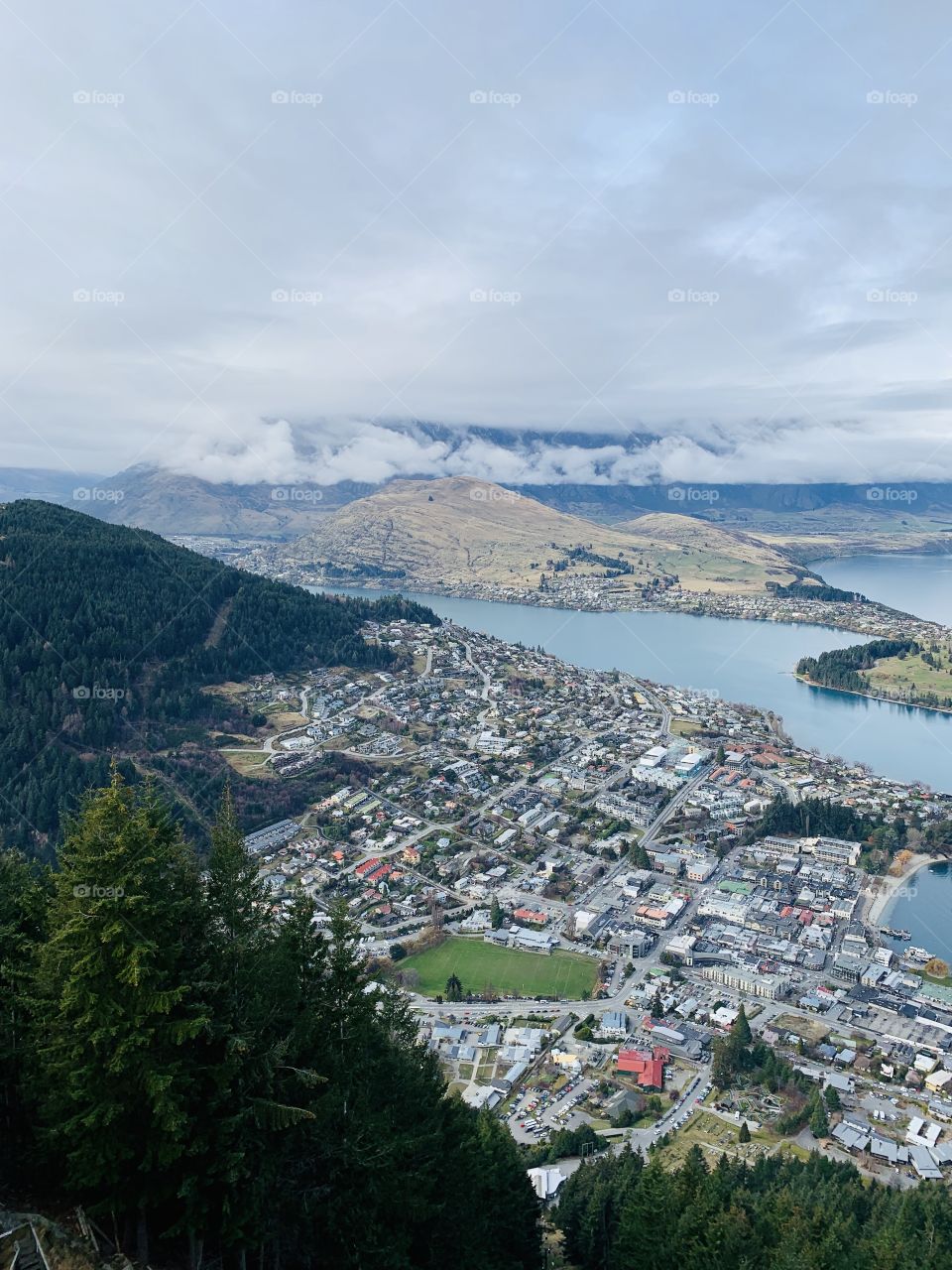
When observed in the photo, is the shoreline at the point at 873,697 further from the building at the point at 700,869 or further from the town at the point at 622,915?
the building at the point at 700,869

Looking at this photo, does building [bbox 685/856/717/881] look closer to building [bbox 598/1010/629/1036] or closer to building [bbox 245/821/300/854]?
building [bbox 598/1010/629/1036]

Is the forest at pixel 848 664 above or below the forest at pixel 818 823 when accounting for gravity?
above

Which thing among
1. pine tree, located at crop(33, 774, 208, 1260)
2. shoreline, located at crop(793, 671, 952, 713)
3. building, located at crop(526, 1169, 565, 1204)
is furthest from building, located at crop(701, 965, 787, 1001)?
shoreline, located at crop(793, 671, 952, 713)

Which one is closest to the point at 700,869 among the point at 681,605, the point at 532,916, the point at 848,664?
the point at 532,916

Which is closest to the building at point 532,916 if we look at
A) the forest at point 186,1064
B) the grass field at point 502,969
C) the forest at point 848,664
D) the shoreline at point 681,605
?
the grass field at point 502,969

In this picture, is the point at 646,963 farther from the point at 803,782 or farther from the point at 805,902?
the point at 803,782

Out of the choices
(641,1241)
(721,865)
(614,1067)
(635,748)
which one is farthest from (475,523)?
(641,1241)
